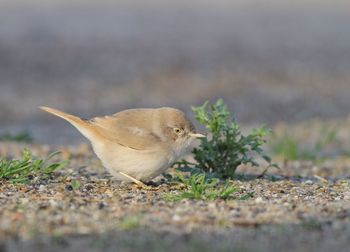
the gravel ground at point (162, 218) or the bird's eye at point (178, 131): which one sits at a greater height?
the bird's eye at point (178, 131)

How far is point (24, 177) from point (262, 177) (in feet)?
8.15

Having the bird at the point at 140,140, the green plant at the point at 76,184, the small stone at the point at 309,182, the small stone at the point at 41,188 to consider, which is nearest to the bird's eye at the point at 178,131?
the bird at the point at 140,140

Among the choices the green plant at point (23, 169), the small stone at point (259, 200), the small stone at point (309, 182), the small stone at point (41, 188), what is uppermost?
the green plant at point (23, 169)

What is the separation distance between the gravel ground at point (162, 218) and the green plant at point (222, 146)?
380mm

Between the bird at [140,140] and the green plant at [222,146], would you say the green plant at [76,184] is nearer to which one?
the bird at [140,140]

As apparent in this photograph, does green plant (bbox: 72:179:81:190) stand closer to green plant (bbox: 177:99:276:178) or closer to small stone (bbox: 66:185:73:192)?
small stone (bbox: 66:185:73:192)

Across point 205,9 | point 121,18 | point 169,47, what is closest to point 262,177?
point 169,47

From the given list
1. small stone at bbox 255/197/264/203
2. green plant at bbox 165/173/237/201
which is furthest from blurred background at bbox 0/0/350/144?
small stone at bbox 255/197/264/203

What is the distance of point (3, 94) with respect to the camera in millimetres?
16641

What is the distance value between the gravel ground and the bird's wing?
428 millimetres

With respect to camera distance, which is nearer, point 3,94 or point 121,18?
point 3,94

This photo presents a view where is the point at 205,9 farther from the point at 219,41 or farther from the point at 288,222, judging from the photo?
the point at 288,222

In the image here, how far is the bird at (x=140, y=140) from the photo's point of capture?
748 cm

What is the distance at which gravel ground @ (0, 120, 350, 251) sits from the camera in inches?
227
